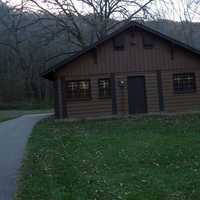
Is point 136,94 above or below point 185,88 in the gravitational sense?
below

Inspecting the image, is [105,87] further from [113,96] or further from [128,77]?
[128,77]

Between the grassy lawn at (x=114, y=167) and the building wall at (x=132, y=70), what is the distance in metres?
9.67

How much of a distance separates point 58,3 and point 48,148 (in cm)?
2649

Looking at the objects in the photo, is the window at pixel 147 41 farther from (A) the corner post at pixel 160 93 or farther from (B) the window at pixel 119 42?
(A) the corner post at pixel 160 93

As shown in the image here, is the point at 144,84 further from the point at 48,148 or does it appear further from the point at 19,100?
the point at 19,100

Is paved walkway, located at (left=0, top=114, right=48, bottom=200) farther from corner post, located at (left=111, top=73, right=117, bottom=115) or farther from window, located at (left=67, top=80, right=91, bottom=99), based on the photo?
corner post, located at (left=111, top=73, right=117, bottom=115)

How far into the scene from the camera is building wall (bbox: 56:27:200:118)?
85.1 feet

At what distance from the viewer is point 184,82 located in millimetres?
26969

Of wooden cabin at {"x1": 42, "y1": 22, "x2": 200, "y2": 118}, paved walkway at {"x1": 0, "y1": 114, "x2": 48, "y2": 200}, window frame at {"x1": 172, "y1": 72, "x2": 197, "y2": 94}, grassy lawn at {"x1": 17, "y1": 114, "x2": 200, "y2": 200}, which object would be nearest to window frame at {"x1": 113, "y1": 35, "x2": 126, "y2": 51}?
wooden cabin at {"x1": 42, "y1": 22, "x2": 200, "y2": 118}

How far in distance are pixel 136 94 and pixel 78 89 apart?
131 inches

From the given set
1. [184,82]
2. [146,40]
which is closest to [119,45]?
[146,40]

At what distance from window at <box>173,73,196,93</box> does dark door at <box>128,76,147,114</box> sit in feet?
6.54

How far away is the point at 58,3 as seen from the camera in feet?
125

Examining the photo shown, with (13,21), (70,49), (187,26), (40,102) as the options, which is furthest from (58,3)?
(187,26)
